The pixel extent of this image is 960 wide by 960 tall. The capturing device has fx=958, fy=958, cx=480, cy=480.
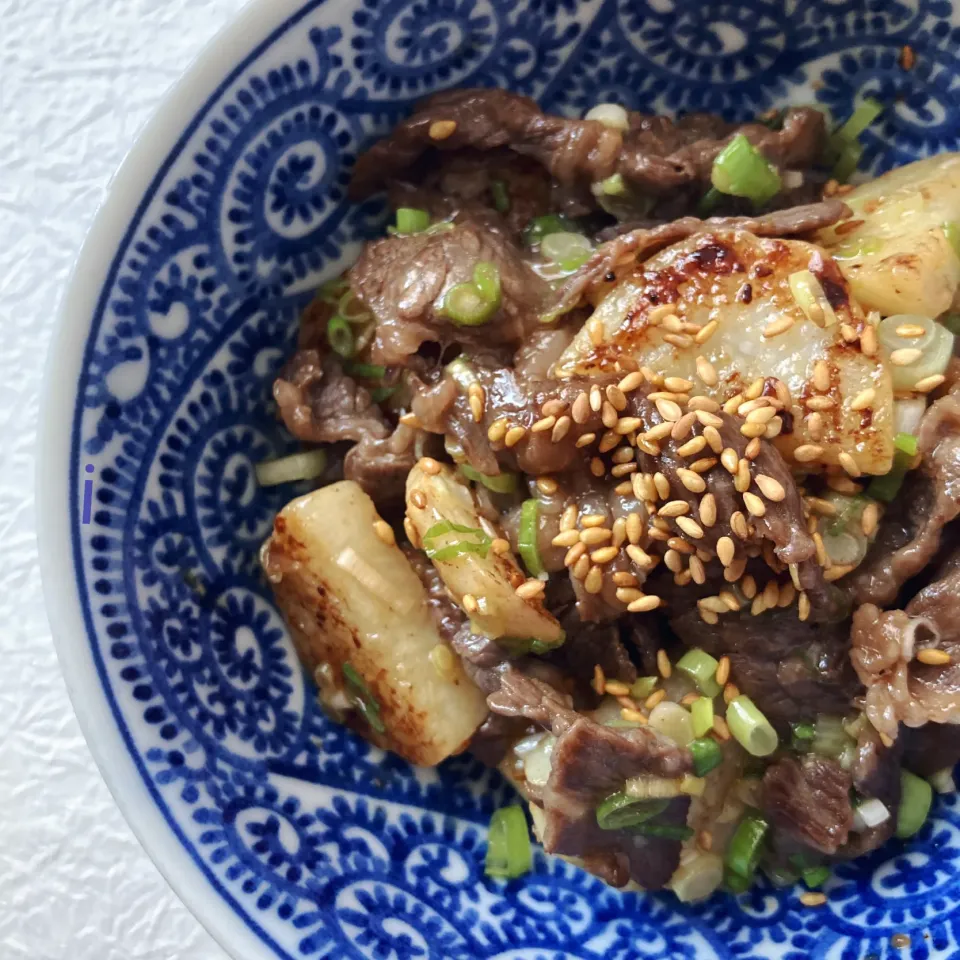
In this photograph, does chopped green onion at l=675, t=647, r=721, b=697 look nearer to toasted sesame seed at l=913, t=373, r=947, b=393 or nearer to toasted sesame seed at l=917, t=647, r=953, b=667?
toasted sesame seed at l=917, t=647, r=953, b=667

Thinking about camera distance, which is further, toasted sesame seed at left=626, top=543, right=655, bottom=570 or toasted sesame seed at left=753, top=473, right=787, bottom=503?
toasted sesame seed at left=626, top=543, right=655, bottom=570

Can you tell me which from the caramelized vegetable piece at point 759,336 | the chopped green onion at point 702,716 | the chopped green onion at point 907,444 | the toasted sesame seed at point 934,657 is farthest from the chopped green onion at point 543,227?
the toasted sesame seed at point 934,657

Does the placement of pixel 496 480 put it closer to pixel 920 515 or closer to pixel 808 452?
pixel 808 452

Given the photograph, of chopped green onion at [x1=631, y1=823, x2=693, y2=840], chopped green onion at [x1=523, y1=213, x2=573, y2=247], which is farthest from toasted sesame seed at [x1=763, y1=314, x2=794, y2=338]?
chopped green onion at [x1=631, y1=823, x2=693, y2=840]

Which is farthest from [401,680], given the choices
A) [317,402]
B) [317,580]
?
[317,402]

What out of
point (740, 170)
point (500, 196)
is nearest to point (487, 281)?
point (500, 196)

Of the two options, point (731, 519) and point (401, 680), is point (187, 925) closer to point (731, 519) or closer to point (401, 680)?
point (401, 680)

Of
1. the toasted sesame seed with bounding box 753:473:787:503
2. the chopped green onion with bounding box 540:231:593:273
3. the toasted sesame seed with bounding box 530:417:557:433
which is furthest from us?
the chopped green onion with bounding box 540:231:593:273
